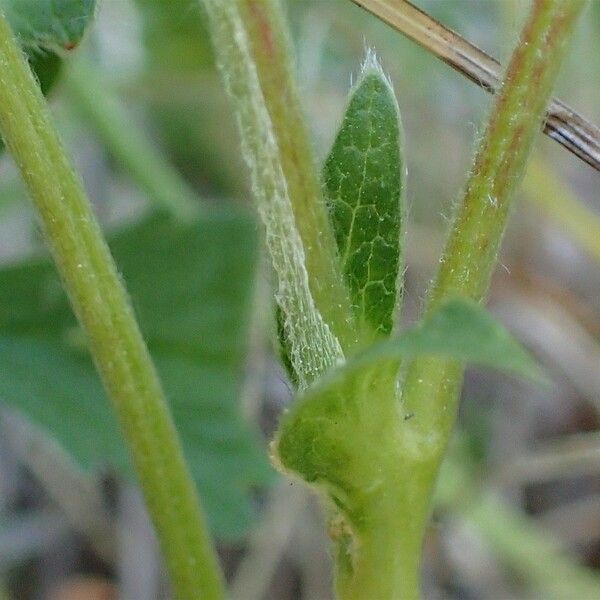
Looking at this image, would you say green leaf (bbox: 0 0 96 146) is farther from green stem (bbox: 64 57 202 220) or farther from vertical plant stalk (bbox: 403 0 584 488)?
green stem (bbox: 64 57 202 220)

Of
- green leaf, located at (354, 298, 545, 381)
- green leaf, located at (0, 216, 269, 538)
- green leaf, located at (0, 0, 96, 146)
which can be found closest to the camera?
green leaf, located at (354, 298, 545, 381)

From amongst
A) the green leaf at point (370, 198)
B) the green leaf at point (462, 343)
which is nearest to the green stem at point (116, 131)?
the green leaf at point (370, 198)

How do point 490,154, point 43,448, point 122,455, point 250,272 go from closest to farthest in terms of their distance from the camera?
1. point 490,154
2. point 122,455
3. point 250,272
4. point 43,448

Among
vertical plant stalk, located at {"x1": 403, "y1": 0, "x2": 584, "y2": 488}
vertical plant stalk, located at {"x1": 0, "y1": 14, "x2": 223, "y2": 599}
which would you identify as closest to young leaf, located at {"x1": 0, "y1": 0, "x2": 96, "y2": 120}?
vertical plant stalk, located at {"x1": 0, "y1": 14, "x2": 223, "y2": 599}

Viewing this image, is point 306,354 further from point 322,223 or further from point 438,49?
point 438,49

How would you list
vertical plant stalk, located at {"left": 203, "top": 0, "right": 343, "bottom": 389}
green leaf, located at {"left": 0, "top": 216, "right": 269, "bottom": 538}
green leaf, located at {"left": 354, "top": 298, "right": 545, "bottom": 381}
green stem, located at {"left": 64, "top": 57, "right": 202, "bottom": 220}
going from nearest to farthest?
green leaf, located at {"left": 354, "top": 298, "right": 545, "bottom": 381} < vertical plant stalk, located at {"left": 203, "top": 0, "right": 343, "bottom": 389} < green leaf, located at {"left": 0, "top": 216, "right": 269, "bottom": 538} < green stem, located at {"left": 64, "top": 57, "right": 202, "bottom": 220}

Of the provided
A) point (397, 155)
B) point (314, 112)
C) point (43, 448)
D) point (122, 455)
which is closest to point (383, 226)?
point (397, 155)
